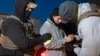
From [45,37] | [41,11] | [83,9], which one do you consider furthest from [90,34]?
[41,11]

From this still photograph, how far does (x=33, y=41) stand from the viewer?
10.5 ft

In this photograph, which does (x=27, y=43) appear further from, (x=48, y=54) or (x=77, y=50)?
(x=77, y=50)

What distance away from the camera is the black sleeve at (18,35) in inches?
125

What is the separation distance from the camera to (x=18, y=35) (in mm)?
3193

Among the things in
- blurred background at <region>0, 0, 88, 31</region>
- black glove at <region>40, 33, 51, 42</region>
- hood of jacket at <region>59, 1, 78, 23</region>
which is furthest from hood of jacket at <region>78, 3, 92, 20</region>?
blurred background at <region>0, 0, 88, 31</region>

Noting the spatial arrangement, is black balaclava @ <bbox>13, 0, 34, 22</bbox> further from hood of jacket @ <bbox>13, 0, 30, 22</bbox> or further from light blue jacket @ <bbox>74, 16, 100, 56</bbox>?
light blue jacket @ <bbox>74, 16, 100, 56</bbox>

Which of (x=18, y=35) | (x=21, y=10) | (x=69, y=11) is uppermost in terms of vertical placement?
(x=69, y=11)

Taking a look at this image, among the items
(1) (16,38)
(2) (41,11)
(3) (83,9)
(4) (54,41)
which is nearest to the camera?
(3) (83,9)

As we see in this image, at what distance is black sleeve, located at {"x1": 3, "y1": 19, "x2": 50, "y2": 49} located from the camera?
318 cm

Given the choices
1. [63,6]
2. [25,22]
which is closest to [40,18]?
[25,22]

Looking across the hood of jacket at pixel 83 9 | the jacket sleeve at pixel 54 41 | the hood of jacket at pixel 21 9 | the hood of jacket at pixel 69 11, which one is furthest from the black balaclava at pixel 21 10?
the hood of jacket at pixel 83 9

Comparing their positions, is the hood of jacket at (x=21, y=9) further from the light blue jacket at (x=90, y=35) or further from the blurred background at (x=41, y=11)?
the blurred background at (x=41, y=11)

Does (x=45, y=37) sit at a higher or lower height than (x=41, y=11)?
higher

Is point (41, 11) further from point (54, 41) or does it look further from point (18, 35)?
point (18, 35)
